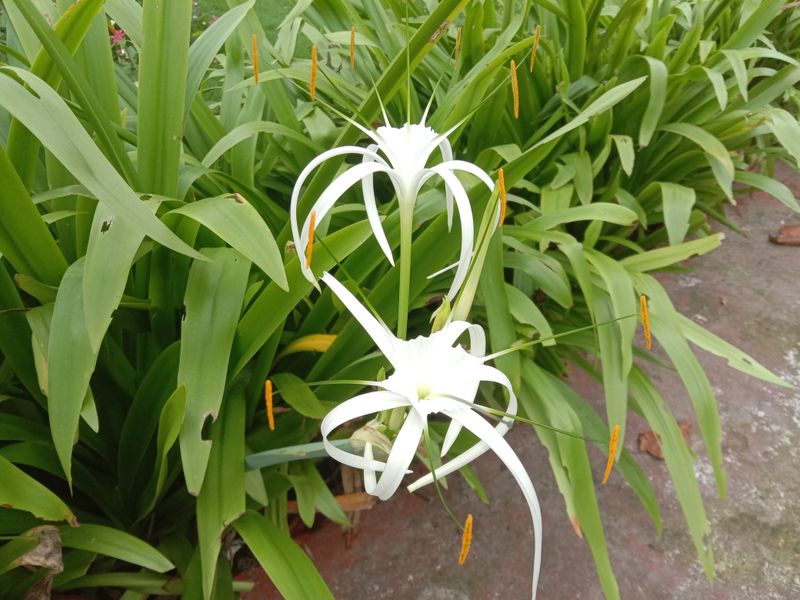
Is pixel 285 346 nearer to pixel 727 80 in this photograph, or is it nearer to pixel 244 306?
pixel 244 306

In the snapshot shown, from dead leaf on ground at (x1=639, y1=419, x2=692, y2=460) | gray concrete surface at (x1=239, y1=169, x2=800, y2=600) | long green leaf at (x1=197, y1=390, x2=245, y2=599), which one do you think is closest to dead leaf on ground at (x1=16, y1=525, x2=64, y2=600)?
long green leaf at (x1=197, y1=390, x2=245, y2=599)

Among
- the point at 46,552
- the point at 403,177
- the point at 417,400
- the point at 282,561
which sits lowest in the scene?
the point at 282,561

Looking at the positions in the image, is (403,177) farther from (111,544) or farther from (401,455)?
(111,544)

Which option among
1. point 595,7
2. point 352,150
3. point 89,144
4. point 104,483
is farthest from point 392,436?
point 595,7

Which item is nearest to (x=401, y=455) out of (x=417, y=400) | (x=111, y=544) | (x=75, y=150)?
(x=417, y=400)

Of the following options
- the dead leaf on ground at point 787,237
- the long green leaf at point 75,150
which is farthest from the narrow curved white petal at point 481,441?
the dead leaf on ground at point 787,237

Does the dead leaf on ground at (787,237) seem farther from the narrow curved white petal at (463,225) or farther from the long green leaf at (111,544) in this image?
Result: the long green leaf at (111,544)

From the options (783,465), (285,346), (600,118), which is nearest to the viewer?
(285,346)
